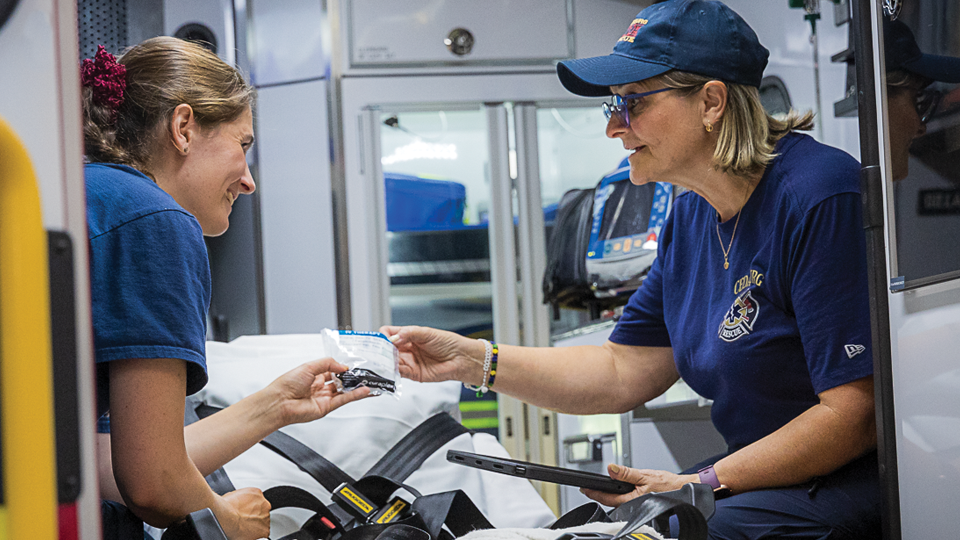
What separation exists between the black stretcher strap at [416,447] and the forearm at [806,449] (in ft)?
2.04

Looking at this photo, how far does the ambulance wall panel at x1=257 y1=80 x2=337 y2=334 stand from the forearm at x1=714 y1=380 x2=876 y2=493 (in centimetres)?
216

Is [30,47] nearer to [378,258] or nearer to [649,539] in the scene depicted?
[649,539]

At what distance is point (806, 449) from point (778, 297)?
9.9 inches

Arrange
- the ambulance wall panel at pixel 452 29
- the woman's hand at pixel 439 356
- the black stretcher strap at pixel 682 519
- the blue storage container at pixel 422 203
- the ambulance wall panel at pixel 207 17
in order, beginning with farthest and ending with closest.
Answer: the blue storage container at pixel 422 203 → the ambulance wall panel at pixel 452 29 → the ambulance wall panel at pixel 207 17 → the woman's hand at pixel 439 356 → the black stretcher strap at pixel 682 519

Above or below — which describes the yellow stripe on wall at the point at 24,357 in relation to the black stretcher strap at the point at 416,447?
above

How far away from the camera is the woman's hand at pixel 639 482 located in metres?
1.39

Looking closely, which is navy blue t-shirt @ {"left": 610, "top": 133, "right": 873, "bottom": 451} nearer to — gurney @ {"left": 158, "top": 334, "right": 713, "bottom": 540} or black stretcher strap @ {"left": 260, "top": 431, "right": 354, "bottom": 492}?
gurney @ {"left": 158, "top": 334, "right": 713, "bottom": 540}

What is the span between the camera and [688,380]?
1639mm

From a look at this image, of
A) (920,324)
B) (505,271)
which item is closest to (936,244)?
(920,324)

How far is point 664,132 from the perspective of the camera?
163 centimetres

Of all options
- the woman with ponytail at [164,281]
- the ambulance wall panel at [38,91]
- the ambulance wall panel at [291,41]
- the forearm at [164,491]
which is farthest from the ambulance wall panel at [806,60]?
the ambulance wall panel at [38,91]

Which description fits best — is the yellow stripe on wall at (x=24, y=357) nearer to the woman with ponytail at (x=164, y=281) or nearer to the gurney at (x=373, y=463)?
the woman with ponytail at (x=164, y=281)

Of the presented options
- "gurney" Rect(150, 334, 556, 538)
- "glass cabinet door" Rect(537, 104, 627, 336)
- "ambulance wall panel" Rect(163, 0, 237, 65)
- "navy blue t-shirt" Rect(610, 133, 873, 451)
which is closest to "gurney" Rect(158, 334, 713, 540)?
"gurney" Rect(150, 334, 556, 538)

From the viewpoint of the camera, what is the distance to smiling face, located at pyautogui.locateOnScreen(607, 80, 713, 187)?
63.1 inches
